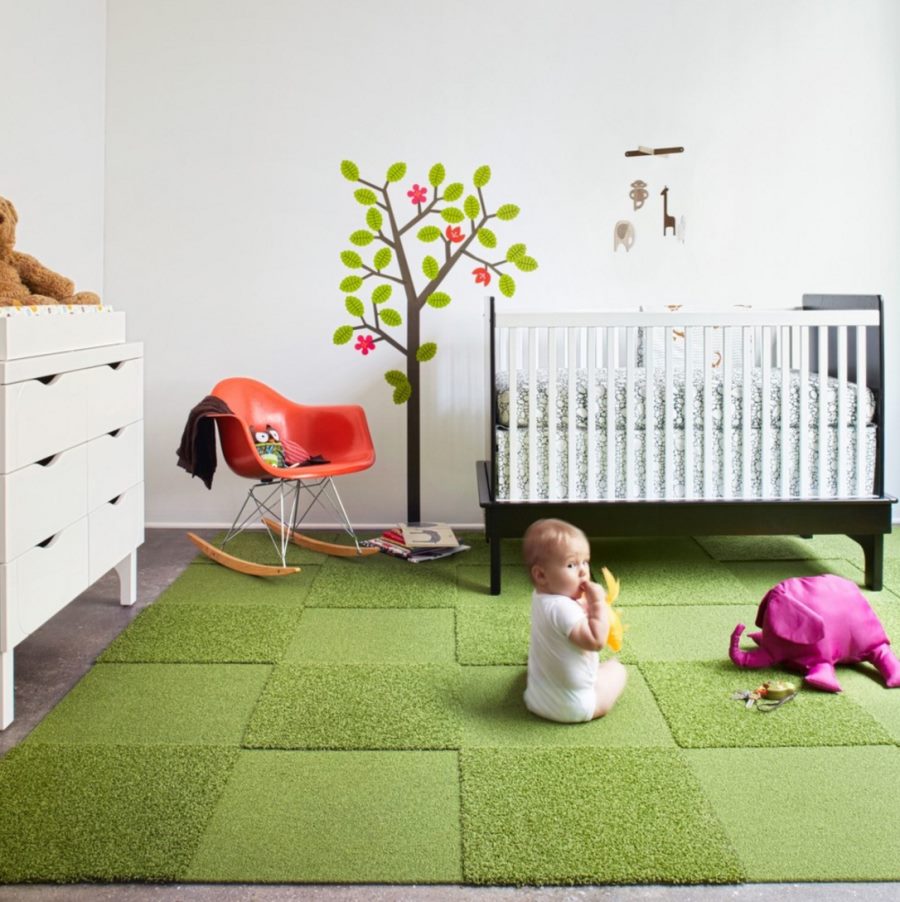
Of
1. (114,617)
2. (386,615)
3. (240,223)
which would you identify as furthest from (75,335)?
(240,223)

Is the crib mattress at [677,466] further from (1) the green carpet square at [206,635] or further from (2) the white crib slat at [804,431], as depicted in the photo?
(1) the green carpet square at [206,635]

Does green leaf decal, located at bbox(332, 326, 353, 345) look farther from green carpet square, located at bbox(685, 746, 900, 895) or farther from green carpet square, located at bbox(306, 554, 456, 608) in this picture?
green carpet square, located at bbox(685, 746, 900, 895)

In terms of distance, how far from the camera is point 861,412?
3510 millimetres

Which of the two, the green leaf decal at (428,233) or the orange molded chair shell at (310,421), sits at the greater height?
the green leaf decal at (428,233)

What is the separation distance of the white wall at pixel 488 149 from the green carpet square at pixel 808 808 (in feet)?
7.99

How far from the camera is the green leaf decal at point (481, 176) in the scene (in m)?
4.32

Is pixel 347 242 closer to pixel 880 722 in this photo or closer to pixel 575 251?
pixel 575 251

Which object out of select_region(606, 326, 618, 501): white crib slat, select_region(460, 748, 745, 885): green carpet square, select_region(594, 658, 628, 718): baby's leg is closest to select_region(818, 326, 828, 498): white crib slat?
select_region(606, 326, 618, 501): white crib slat

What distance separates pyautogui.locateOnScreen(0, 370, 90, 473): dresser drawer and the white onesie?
1.16 m

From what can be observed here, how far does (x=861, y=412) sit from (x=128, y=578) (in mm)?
2294

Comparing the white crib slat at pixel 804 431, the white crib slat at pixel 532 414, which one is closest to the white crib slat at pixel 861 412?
the white crib slat at pixel 804 431

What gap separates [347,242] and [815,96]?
1877 millimetres

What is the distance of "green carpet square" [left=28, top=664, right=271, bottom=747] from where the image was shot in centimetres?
234

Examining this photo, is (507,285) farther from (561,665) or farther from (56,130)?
(561,665)
